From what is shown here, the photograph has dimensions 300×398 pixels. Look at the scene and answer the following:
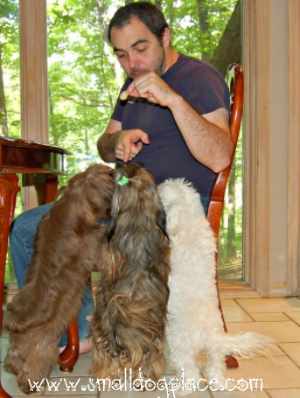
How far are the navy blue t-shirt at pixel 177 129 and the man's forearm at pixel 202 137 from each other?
0.32 feet

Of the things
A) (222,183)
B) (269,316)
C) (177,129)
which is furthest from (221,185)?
(269,316)

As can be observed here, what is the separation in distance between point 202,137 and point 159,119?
0.31 metres

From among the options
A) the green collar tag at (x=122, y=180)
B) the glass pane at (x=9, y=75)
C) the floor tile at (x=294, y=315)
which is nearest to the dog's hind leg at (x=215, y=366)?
the green collar tag at (x=122, y=180)

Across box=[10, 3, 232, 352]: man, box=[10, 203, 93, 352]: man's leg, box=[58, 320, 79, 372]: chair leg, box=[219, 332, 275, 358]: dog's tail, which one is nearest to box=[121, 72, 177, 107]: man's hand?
box=[10, 3, 232, 352]: man

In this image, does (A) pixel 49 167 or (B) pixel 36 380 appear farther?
(A) pixel 49 167

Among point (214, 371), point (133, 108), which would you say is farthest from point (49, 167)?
point (214, 371)

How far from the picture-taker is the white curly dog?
5.60 ft

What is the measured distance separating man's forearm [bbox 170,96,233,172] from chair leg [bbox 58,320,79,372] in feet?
2.73

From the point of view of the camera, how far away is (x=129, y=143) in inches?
69.9

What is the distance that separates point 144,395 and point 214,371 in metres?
0.26

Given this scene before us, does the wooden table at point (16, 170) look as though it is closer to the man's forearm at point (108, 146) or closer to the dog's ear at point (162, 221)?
the man's forearm at point (108, 146)

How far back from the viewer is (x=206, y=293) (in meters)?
1.74

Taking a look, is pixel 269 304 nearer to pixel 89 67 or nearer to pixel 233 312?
pixel 233 312

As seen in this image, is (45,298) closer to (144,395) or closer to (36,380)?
(36,380)
